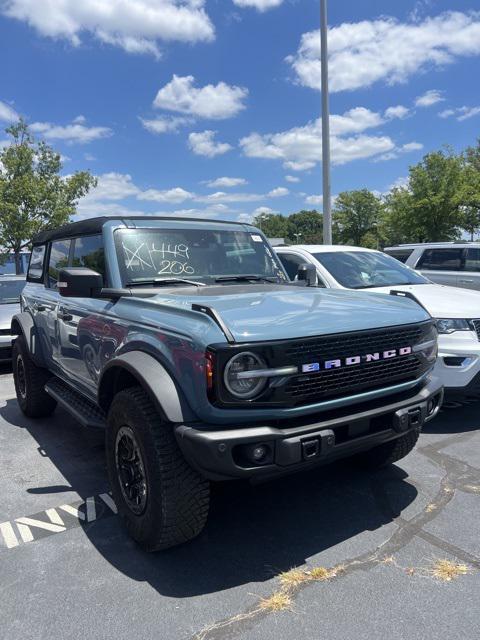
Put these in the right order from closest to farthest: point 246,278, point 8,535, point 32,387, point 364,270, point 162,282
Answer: point 8,535
point 162,282
point 246,278
point 32,387
point 364,270

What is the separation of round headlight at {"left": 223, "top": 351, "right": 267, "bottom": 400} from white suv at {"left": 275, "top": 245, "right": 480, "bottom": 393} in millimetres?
2223

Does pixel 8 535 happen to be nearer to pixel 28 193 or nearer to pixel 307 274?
pixel 307 274

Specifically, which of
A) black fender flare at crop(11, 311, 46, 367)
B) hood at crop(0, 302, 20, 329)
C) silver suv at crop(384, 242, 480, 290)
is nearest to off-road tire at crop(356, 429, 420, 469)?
black fender flare at crop(11, 311, 46, 367)

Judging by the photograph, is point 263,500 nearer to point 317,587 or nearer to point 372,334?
Answer: point 317,587

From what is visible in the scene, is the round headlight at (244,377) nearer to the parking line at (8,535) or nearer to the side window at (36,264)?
the parking line at (8,535)

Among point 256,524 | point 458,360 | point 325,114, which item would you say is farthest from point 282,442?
point 325,114

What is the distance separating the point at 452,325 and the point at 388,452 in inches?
67.5

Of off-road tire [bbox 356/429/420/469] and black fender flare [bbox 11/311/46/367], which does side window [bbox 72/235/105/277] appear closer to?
black fender flare [bbox 11/311/46/367]

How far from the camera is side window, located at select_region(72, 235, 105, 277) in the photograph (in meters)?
3.76

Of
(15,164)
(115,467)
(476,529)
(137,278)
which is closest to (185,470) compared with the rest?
(115,467)

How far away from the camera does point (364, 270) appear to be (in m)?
6.30

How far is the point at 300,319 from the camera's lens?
2.68 meters

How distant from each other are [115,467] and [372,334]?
69.2 inches

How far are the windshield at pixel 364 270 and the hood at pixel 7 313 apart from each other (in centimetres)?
506
